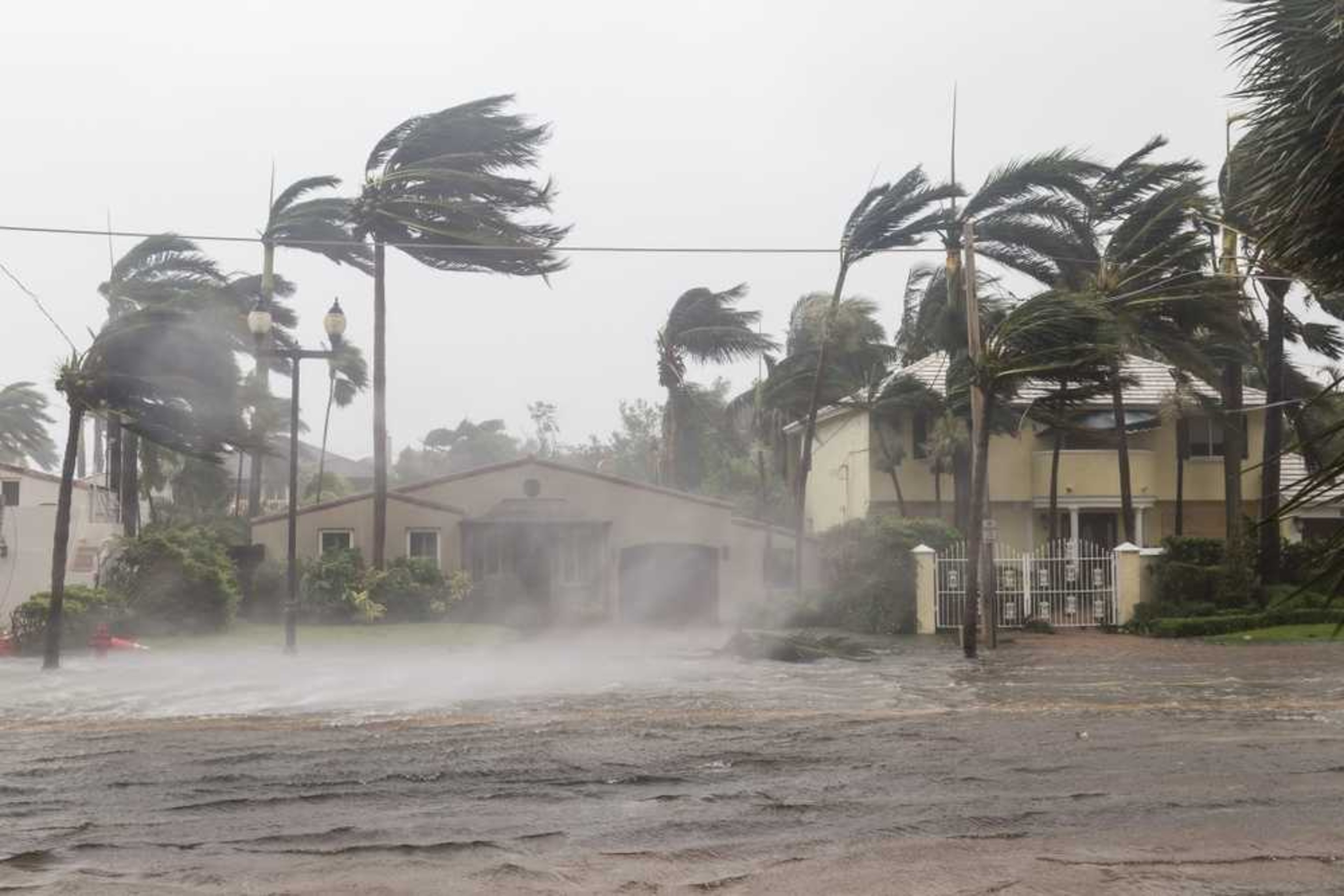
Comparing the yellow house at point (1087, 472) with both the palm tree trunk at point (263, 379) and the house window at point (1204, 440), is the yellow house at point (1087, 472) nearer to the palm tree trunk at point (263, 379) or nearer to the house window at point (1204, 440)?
the house window at point (1204, 440)

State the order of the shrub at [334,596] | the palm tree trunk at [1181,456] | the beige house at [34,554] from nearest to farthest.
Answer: the beige house at [34,554]
the shrub at [334,596]
the palm tree trunk at [1181,456]

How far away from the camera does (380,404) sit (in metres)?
29.9

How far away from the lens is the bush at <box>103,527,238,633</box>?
2452 centimetres

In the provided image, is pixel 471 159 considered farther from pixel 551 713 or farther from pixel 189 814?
pixel 189 814

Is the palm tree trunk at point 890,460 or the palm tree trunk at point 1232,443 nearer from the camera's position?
the palm tree trunk at point 1232,443

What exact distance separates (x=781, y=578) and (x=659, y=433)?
31.2 meters

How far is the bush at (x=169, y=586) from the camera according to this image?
24516 mm

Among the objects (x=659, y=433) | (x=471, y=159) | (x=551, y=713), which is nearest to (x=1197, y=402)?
(x=471, y=159)

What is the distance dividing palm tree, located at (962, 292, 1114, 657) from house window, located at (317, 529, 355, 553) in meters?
15.4

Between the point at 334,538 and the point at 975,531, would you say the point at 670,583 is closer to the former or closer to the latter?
the point at 334,538

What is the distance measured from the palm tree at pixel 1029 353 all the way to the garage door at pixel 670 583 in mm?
11577

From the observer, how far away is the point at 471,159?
3019 cm

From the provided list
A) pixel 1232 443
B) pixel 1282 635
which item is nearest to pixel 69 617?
pixel 1282 635

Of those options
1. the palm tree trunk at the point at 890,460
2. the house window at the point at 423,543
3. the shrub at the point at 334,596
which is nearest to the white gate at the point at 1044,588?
the palm tree trunk at the point at 890,460
